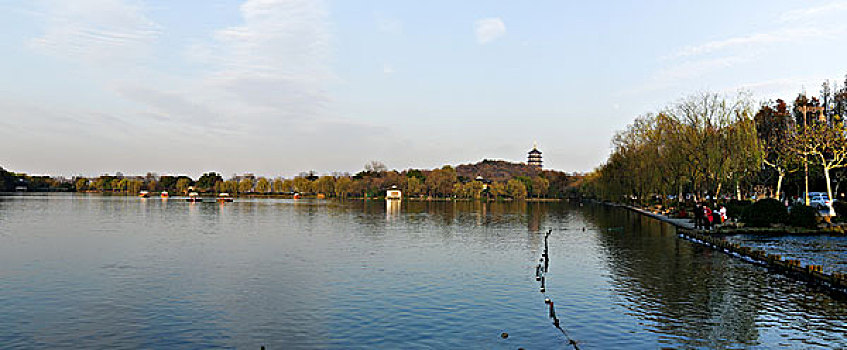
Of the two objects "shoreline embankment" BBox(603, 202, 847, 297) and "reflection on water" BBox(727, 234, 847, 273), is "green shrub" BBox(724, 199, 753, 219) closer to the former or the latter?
"reflection on water" BBox(727, 234, 847, 273)

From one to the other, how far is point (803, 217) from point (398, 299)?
109 ft

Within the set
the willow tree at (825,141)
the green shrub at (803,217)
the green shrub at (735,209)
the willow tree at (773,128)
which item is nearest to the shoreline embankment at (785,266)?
the green shrub at (803,217)

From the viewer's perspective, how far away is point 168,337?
1528cm

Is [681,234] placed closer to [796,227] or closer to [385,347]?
[796,227]

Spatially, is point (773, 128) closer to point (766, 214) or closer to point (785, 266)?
point (766, 214)

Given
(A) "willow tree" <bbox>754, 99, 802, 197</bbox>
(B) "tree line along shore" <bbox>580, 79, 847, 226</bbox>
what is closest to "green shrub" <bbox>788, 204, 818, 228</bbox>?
(B) "tree line along shore" <bbox>580, 79, 847, 226</bbox>

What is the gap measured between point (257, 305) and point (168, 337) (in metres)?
4.22

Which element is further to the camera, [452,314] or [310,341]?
[452,314]

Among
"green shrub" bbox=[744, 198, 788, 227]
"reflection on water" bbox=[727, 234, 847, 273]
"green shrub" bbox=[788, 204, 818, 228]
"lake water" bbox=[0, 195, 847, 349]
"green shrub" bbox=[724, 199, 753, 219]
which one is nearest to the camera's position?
"lake water" bbox=[0, 195, 847, 349]

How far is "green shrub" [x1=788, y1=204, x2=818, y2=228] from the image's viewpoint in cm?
4041

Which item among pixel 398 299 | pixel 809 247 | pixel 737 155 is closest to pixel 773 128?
pixel 737 155

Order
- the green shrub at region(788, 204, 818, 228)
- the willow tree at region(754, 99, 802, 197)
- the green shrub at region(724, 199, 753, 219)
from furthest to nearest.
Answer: the willow tree at region(754, 99, 802, 197)
the green shrub at region(724, 199, 753, 219)
the green shrub at region(788, 204, 818, 228)

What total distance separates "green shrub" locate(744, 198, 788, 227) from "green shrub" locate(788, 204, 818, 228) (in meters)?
0.67

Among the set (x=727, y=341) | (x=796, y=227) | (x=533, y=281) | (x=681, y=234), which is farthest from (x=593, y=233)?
(x=727, y=341)
